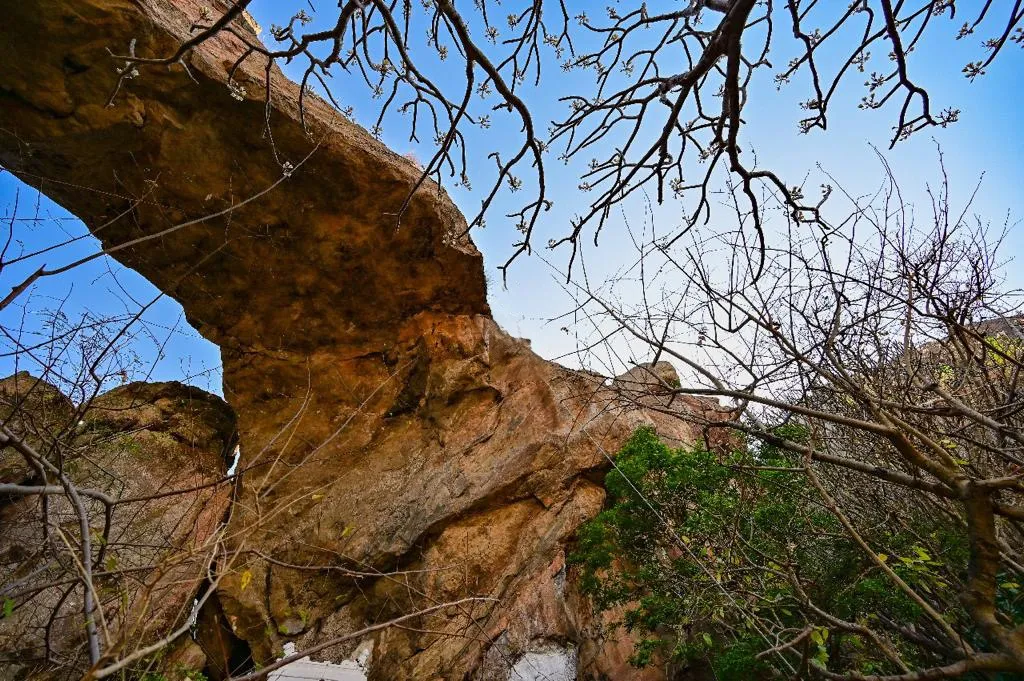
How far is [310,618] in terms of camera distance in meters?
6.53

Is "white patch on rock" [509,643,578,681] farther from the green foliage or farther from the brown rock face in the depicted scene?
the green foliage

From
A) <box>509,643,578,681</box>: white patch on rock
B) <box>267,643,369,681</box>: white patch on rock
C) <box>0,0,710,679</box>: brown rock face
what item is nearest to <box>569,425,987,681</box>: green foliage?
<box>509,643,578,681</box>: white patch on rock

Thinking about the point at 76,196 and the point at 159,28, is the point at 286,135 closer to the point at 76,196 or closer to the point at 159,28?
the point at 159,28

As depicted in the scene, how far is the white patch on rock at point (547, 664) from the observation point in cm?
503

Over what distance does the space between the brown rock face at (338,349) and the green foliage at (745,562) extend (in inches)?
30.9

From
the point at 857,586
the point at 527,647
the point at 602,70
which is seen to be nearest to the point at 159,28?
the point at 602,70

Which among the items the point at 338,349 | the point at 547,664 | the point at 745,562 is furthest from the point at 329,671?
the point at 745,562

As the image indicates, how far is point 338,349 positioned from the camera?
26.4 feet

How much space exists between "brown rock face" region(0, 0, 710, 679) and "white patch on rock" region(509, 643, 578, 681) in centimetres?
4

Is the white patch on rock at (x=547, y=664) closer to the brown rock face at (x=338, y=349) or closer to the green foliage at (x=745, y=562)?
the brown rock face at (x=338, y=349)

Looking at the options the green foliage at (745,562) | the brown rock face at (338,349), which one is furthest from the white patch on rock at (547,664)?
the green foliage at (745,562)

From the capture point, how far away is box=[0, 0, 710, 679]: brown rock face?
5105 mm

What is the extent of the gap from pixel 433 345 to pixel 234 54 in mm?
4581

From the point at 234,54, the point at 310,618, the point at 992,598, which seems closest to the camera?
the point at 992,598
